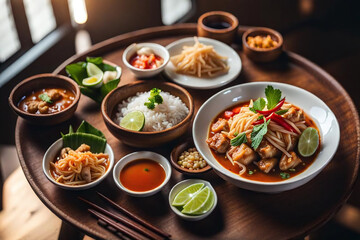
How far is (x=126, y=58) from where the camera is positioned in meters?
3.74

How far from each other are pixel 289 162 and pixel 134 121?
1173 millimetres

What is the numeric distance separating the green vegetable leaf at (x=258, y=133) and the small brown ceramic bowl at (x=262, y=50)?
3.82ft

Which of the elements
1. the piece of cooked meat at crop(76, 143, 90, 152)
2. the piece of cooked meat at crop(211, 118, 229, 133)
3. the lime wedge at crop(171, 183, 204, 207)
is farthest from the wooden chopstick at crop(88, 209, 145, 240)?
the piece of cooked meat at crop(211, 118, 229, 133)

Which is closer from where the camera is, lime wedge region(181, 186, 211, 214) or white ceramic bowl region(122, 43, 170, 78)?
lime wedge region(181, 186, 211, 214)

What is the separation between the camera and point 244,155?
2.83 meters

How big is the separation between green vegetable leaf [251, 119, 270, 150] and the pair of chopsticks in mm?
879

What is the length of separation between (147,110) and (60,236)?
4.67 ft

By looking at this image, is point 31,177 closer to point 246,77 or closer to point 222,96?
point 222,96

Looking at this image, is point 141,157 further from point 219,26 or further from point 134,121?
point 219,26

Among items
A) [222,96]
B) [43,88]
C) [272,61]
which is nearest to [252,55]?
[272,61]

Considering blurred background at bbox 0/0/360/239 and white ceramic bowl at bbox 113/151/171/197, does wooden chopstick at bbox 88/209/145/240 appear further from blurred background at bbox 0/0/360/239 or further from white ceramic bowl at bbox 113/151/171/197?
blurred background at bbox 0/0/360/239

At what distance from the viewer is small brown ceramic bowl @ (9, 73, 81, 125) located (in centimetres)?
318

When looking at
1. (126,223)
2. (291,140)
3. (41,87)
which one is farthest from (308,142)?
(41,87)

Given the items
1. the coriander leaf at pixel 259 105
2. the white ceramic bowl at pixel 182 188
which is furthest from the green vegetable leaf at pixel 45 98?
the coriander leaf at pixel 259 105
